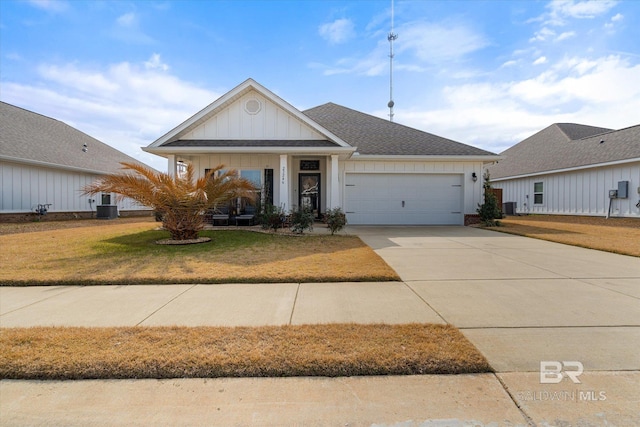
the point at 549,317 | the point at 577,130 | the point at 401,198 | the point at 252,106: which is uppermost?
the point at 577,130

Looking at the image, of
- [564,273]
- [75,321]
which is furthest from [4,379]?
[564,273]

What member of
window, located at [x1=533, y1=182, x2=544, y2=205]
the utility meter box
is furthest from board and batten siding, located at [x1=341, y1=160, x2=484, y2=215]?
window, located at [x1=533, y1=182, x2=544, y2=205]

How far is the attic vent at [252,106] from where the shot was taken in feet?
39.5

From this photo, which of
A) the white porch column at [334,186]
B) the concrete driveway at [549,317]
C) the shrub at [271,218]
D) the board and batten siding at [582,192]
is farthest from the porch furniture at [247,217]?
the board and batten siding at [582,192]

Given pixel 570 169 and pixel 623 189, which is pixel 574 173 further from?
pixel 623 189

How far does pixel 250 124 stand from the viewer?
1212 centimetres

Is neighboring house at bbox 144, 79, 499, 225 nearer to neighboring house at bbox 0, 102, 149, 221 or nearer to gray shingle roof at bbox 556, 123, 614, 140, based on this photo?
neighboring house at bbox 0, 102, 149, 221

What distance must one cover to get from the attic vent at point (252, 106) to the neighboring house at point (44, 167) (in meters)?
10.4

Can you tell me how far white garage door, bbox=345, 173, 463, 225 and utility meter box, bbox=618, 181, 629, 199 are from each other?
8730 millimetres

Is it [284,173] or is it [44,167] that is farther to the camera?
[44,167]

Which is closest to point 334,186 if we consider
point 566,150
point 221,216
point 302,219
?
point 302,219

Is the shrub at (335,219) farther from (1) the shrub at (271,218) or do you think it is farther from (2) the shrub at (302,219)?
(1) the shrub at (271,218)

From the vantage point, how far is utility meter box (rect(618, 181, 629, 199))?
1537 cm

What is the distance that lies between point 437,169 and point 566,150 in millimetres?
12676
